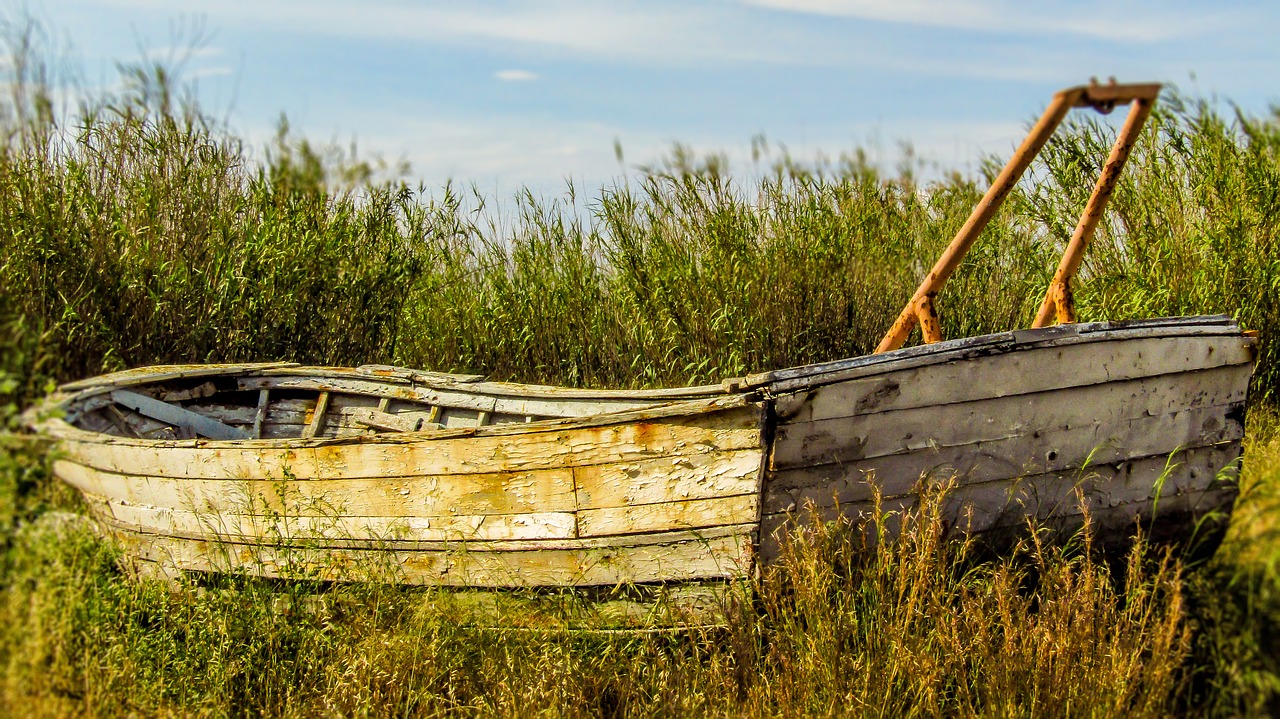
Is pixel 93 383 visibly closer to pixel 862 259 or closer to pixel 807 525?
pixel 807 525

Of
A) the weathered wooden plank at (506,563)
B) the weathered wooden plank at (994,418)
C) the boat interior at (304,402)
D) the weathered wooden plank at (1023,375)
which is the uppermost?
the weathered wooden plank at (1023,375)

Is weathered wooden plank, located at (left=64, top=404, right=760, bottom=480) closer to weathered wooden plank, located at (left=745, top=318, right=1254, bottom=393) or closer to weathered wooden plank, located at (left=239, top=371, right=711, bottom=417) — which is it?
weathered wooden plank, located at (left=745, top=318, right=1254, bottom=393)

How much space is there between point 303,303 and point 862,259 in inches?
137

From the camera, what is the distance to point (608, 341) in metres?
6.12

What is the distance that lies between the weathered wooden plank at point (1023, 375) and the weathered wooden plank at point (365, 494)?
0.97 meters

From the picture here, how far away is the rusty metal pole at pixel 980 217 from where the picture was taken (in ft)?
9.89

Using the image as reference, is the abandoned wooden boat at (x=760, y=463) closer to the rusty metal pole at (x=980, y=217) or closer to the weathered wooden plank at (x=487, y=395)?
the rusty metal pole at (x=980, y=217)

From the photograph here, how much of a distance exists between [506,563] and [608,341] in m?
2.72

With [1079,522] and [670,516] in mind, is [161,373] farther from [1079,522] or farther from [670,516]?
[1079,522]

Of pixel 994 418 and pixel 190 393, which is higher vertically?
pixel 994 418

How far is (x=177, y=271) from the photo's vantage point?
5.52 m

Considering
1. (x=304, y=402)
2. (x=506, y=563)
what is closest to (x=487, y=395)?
(x=304, y=402)

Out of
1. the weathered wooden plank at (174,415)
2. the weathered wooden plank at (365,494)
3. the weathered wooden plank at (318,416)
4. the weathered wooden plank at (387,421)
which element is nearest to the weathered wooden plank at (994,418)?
the weathered wooden plank at (365,494)

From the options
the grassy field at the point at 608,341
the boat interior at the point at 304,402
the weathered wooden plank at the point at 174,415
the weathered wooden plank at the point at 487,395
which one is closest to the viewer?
the grassy field at the point at 608,341
